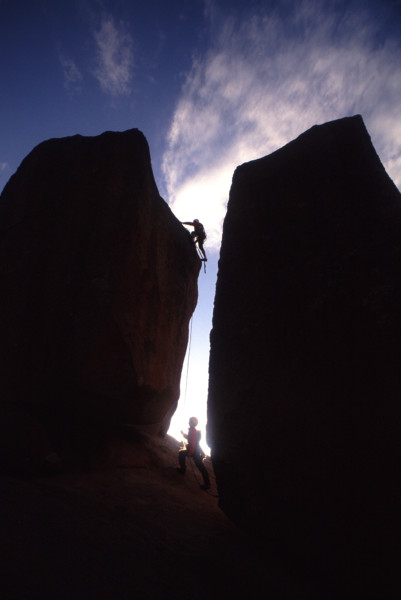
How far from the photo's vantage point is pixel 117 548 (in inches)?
123

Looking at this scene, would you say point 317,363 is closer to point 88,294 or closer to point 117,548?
point 117,548

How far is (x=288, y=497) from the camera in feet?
11.6

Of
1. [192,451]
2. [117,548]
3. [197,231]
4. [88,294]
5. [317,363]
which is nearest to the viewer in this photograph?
[117,548]

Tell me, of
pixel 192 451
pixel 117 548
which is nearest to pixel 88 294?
pixel 117 548

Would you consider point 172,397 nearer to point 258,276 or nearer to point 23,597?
point 258,276

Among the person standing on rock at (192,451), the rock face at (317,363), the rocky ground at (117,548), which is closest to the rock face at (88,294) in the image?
the person standing on rock at (192,451)

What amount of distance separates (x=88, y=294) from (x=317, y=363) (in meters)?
4.15

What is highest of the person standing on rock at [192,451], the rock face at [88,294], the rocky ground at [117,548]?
the rock face at [88,294]

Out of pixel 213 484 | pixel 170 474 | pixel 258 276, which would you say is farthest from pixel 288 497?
pixel 213 484

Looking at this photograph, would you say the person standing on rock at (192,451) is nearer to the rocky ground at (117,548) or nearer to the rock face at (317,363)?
the rocky ground at (117,548)

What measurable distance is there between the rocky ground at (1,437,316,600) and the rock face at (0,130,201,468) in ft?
4.72

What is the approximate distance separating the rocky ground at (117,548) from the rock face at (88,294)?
144cm

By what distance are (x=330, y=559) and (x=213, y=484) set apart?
5187 mm

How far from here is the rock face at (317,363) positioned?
3.13 m
